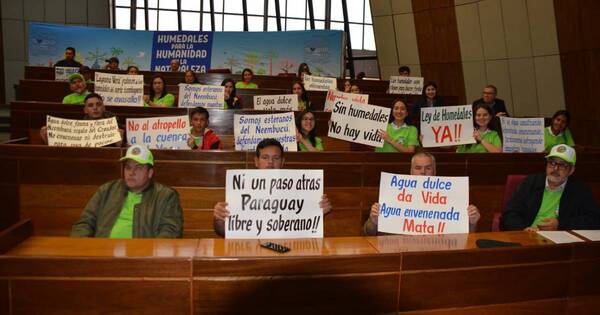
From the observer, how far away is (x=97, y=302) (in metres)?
2.04

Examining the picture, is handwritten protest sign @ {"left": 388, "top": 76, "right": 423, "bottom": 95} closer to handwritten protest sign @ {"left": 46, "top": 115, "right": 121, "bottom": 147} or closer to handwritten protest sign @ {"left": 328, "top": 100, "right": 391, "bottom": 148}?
handwritten protest sign @ {"left": 328, "top": 100, "right": 391, "bottom": 148}

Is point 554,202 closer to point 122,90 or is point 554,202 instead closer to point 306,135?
point 306,135

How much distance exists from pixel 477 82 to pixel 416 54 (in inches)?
94.3

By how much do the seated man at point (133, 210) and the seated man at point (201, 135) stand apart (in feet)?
8.41

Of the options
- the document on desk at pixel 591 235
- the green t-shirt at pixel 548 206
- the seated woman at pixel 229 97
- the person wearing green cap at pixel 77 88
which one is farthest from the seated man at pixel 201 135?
the document on desk at pixel 591 235

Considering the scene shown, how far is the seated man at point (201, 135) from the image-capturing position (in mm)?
5867

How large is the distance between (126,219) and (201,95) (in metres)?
5.54

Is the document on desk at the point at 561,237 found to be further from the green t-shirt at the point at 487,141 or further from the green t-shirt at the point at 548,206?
the green t-shirt at the point at 487,141

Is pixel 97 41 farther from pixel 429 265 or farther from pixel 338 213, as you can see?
pixel 429 265

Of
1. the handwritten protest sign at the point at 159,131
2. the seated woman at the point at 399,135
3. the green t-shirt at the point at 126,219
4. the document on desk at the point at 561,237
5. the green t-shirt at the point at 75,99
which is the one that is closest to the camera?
the document on desk at the point at 561,237

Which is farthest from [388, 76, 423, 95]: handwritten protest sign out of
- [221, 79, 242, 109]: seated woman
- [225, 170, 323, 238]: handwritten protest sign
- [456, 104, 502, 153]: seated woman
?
[225, 170, 323, 238]: handwritten protest sign

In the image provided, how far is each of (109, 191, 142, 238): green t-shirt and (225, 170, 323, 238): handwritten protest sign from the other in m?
0.72

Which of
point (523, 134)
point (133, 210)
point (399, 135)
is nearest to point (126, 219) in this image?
point (133, 210)

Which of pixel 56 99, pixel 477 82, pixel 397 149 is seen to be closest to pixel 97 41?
pixel 56 99
